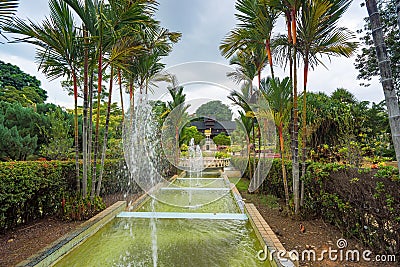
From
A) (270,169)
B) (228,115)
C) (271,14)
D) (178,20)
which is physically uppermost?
(178,20)

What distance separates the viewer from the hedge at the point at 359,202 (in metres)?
2.18

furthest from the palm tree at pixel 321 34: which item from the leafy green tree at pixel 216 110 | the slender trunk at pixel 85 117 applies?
the leafy green tree at pixel 216 110

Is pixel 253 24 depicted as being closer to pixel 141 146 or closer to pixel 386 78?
pixel 386 78

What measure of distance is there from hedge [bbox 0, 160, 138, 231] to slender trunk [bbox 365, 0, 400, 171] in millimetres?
3716

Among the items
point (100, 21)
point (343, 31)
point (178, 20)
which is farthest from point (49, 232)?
point (178, 20)

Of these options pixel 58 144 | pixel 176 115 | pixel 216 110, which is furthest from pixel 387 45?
pixel 58 144

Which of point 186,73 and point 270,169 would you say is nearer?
point 270,169

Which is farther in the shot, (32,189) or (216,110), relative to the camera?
(216,110)

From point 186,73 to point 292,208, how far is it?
13.4ft

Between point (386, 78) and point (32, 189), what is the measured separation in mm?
3899

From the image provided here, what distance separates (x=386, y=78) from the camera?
1607 mm

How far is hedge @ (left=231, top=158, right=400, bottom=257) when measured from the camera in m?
2.18

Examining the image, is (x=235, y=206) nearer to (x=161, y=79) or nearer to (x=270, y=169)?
(x=270, y=169)

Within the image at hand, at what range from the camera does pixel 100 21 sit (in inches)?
132
